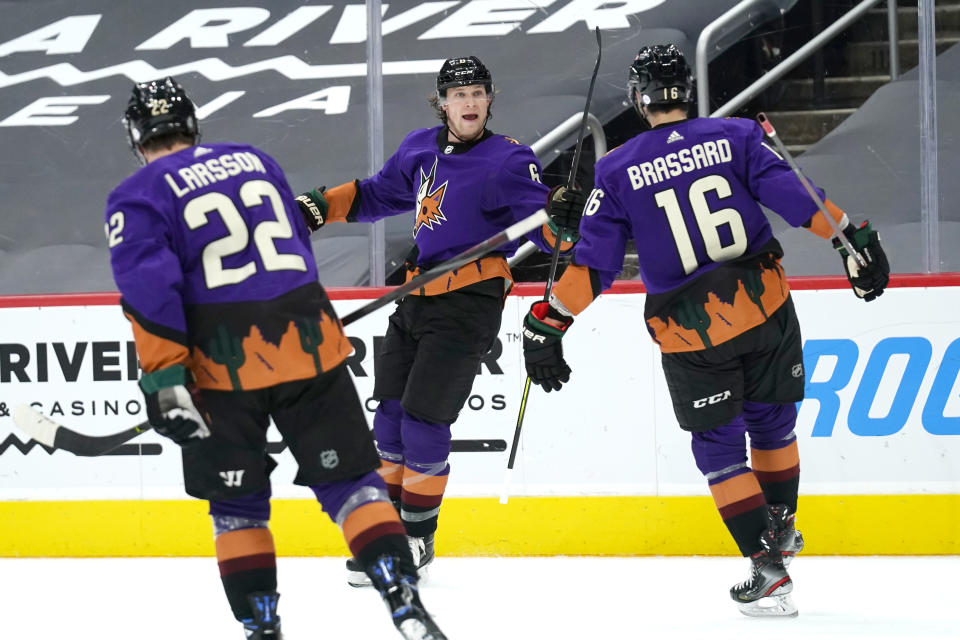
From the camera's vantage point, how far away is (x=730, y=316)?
107 inches

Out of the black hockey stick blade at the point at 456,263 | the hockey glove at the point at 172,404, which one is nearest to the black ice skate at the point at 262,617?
the hockey glove at the point at 172,404

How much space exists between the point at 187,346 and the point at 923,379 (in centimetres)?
246

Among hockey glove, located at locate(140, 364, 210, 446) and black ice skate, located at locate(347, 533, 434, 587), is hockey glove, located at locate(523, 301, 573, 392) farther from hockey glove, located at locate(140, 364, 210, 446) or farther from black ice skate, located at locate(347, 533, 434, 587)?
hockey glove, located at locate(140, 364, 210, 446)

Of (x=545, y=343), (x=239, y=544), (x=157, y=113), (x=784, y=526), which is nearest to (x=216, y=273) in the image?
(x=157, y=113)

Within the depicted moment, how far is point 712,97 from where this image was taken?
4.09m

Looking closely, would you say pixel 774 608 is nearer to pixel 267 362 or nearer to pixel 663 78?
pixel 663 78

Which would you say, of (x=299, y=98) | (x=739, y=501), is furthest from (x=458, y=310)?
(x=299, y=98)

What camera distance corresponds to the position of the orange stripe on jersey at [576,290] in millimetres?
2793

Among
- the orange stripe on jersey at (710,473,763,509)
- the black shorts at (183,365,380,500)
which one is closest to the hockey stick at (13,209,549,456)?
the black shorts at (183,365,380,500)

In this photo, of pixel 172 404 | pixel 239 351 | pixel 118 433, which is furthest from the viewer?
pixel 118 433

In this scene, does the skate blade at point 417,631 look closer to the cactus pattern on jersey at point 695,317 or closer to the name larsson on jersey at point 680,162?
the cactus pattern on jersey at point 695,317

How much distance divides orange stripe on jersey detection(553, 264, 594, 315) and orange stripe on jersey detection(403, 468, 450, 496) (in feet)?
2.45

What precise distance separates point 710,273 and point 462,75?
97cm

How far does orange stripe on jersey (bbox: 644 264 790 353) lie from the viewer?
8.95ft
